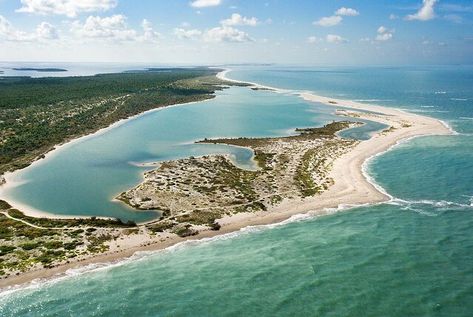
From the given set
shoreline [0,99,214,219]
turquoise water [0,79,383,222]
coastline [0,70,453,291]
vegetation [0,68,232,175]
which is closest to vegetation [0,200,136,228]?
shoreline [0,99,214,219]

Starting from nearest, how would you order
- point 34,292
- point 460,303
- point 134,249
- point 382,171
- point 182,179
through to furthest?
1. point 460,303
2. point 34,292
3. point 134,249
4. point 182,179
5. point 382,171

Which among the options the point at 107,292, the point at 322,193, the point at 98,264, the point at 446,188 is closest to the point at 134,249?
the point at 98,264

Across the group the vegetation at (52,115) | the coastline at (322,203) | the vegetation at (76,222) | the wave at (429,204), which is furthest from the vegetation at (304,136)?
the vegetation at (52,115)

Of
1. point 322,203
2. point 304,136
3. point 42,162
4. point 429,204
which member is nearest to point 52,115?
point 42,162

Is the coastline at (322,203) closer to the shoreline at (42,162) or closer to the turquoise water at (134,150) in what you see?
the turquoise water at (134,150)

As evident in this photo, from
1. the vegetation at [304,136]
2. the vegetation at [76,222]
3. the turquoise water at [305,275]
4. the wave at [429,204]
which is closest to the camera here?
the turquoise water at [305,275]

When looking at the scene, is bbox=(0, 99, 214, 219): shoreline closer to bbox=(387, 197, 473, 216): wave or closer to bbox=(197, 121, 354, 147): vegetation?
bbox=(197, 121, 354, 147): vegetation

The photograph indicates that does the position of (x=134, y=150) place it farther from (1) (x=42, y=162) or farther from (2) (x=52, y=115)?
(2) (x=52, y=115)

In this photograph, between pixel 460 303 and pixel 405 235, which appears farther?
pixel 405 235

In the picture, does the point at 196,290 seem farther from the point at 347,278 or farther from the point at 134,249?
the point at 347,278
